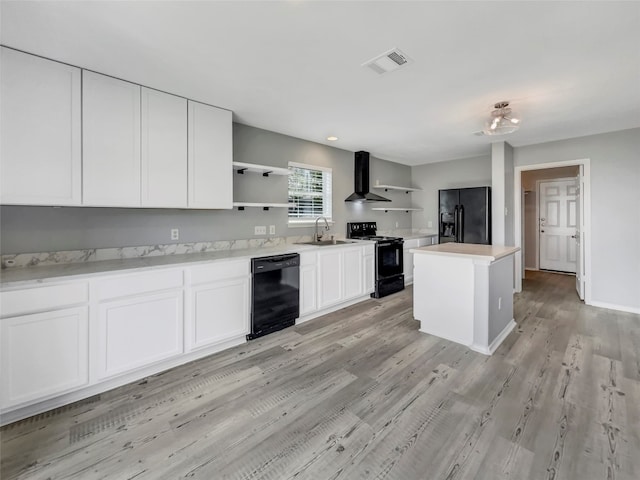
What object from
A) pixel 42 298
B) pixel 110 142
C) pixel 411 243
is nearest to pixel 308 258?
pixel 110 142

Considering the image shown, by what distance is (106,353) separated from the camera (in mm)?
2104

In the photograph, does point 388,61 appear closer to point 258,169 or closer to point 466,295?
point 258,169

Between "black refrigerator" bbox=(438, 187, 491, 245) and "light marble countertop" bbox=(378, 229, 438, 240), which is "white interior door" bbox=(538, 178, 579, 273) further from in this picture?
"black refrigerator" bbox=(438, 187, 491, 245)

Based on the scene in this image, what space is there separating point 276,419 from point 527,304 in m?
4.02

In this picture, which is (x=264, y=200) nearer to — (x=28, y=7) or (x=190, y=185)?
(x=190, y=185)

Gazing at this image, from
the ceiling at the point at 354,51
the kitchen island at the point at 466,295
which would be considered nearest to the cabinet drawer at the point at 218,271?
the ceiling at the point at 354,51

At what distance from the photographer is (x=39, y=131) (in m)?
2.05

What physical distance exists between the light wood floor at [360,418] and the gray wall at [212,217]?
50.6 inches

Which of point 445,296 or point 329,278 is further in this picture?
point 329,278

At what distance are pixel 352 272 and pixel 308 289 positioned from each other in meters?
0.85

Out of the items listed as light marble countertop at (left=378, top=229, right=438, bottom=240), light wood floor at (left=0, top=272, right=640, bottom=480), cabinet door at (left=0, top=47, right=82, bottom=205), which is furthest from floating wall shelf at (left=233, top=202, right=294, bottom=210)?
light marble countertop at (left=378, top=229, right=438, bottom=240)

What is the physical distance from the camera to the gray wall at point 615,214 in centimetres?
384

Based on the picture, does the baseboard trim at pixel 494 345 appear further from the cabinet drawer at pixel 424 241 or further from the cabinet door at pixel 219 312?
the cabinet drawer at pixel 424 241

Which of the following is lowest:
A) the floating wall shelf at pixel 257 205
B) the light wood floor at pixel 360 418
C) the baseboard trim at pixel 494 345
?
the light wood floor at pixel 360 418
